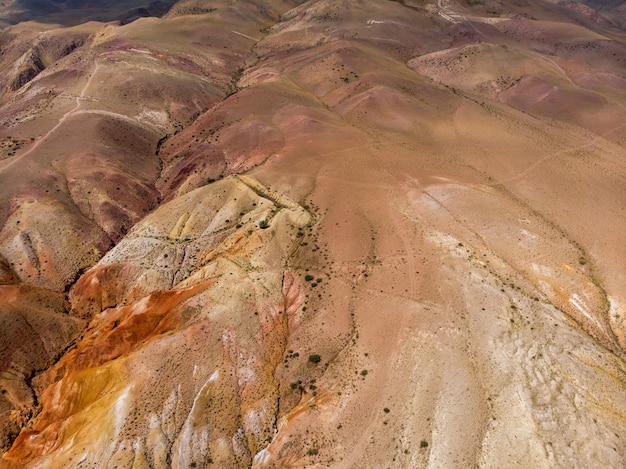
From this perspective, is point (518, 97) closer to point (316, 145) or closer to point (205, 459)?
point (316, 145)

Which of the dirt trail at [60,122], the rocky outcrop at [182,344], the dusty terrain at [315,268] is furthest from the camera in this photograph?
the dirt trail at [60,122]

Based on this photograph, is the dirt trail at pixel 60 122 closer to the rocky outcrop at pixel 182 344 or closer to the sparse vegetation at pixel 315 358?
the rocky outcrop at pixel 182 344

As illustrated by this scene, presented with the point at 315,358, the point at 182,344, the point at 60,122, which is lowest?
the point at 315,358

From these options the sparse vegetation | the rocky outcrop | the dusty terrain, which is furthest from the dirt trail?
the sparse vegetation

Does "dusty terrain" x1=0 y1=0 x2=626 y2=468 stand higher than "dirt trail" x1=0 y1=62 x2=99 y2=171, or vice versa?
"dirt trail" x1=0 y1=62 x2=99 y2=171

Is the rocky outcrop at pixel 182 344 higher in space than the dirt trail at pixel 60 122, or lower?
lower

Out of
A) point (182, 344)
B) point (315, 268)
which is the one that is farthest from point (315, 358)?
point (182, 344)

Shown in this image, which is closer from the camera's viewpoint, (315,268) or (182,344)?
(182,344)

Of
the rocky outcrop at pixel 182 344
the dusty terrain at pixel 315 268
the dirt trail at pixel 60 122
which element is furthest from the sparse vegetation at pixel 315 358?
the dirt trail at pixel 60 122

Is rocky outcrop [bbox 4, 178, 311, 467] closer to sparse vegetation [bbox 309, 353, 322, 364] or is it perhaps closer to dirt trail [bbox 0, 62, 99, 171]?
sparse vegetation [bbox 309, 353, 322, 364]

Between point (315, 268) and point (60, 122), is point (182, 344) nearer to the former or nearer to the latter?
point (315, 268)
